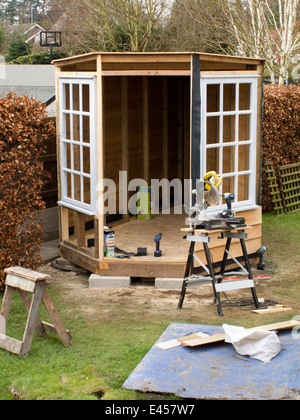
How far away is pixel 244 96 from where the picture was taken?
24.7ft

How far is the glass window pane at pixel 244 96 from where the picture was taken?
747 centimetres

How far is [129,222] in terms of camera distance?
9383 mm

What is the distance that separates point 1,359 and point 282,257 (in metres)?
4.96

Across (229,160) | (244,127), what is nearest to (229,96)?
(244,127)

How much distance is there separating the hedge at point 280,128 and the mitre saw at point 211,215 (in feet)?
17.4

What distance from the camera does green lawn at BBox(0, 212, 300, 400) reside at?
4344 mm

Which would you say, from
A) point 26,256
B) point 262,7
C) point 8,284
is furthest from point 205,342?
point 262,7

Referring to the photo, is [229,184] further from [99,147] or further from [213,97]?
[99,147]

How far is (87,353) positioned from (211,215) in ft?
7.14

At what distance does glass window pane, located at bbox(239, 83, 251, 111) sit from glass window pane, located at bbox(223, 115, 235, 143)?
295mm

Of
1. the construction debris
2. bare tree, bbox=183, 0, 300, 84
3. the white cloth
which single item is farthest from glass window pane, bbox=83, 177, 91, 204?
bare tree, bbox=183, 0, 300, 84

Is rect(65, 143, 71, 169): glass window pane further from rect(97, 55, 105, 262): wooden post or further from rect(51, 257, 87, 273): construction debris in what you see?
rect(51, 257, 87, 273): construction debris

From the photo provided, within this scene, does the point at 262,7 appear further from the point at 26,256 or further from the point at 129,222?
the point at 26,256

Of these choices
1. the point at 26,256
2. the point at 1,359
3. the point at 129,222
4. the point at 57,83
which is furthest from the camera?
the point at 129,222
